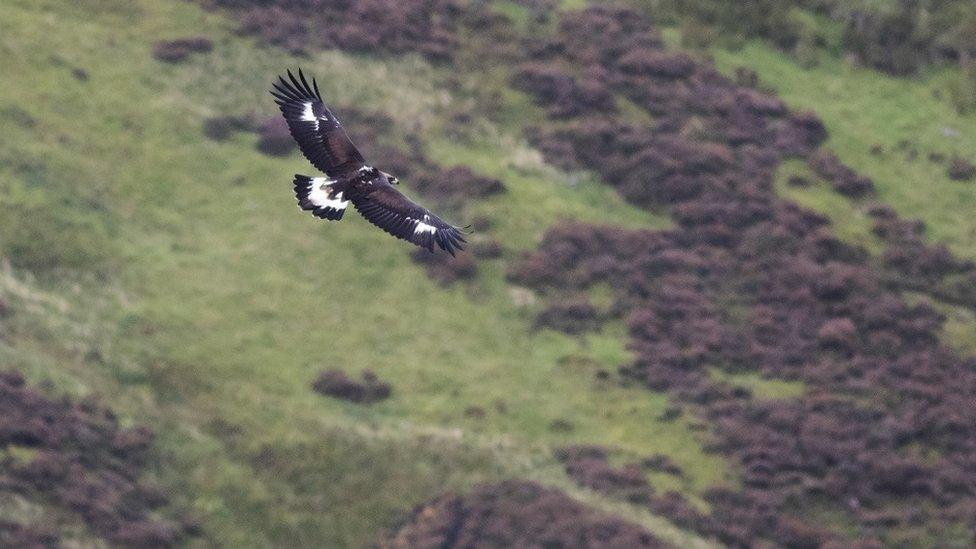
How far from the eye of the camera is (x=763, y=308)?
193ft

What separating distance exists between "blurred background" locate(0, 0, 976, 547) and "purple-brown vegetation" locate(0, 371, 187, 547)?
0.35 ft

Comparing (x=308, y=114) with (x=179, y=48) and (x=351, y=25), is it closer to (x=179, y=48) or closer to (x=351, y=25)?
(x=179, y=48)

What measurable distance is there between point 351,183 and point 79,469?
20.7 m

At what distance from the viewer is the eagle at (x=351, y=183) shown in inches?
1109

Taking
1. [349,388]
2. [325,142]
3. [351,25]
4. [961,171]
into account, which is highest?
[351,25]

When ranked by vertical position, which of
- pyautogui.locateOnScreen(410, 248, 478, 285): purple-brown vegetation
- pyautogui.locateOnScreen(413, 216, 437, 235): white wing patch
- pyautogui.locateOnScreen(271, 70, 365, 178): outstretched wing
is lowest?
pyautogui.locateOnScreen(413, 216, 437, 235): white wing patch

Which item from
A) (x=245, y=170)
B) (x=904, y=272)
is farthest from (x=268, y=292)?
(x=904, y=272)

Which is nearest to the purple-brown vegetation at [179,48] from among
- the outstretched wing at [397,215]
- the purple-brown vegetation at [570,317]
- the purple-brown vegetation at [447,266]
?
the purple-brown vegetation at [447,266]

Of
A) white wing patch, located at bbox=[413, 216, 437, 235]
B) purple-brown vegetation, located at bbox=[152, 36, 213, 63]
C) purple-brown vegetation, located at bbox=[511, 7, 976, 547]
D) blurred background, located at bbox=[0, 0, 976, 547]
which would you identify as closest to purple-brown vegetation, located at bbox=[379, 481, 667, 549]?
blurred background, located at bbox=[0, 0, 976, 547]

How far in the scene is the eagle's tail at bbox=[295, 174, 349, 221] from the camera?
27484 mm

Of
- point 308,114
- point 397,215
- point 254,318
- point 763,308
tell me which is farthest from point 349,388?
point 308,114

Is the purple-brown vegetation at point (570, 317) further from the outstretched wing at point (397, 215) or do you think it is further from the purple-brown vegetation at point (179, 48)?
the outstretched wing at point (397, 215)

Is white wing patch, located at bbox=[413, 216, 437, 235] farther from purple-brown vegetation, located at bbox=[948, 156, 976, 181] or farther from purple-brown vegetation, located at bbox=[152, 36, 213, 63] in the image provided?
purple-brown vegetation, located at bbox=[948, 156, 976, 181]

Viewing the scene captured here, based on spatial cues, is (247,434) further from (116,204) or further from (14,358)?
(116,204)
